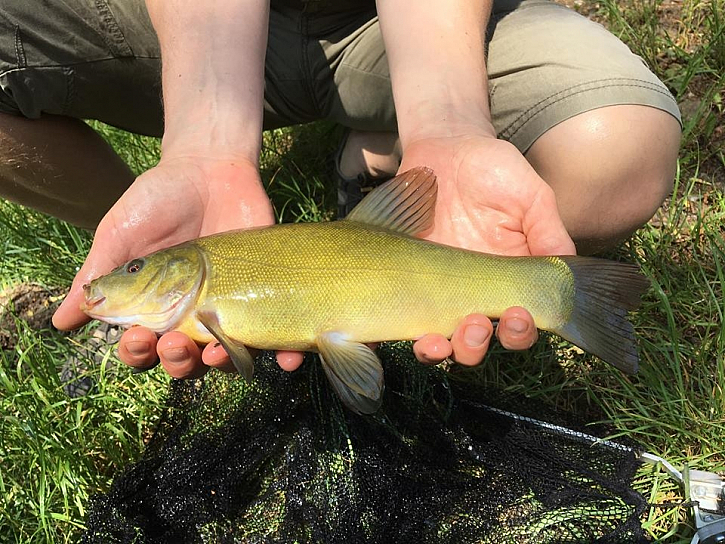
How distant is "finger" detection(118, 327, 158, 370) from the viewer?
2094mm

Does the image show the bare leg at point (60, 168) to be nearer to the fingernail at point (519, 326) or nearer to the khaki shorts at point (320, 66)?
the khaki shorts at point (320, 66)

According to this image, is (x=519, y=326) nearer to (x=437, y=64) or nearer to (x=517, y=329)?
(x=517, y=329)

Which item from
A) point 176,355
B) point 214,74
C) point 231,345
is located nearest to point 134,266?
point 176,355

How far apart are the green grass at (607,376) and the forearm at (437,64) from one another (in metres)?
1.25

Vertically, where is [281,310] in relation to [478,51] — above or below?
below

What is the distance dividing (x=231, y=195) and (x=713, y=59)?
129 inches

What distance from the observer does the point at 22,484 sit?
2889mm

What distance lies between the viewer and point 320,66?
10.6 feet

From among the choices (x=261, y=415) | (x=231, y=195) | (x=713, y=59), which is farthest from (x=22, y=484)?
(x=713, y=59)

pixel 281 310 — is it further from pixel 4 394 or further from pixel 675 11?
pixel 675 11

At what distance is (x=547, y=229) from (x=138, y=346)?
149cm

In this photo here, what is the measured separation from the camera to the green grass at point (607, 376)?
9.00 feet

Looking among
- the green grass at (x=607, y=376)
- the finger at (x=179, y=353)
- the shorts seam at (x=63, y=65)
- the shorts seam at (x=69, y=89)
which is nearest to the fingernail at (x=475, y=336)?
the finger at (x=179, y=353)

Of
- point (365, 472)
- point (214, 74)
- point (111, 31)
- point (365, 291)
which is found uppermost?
point (111, 31)
